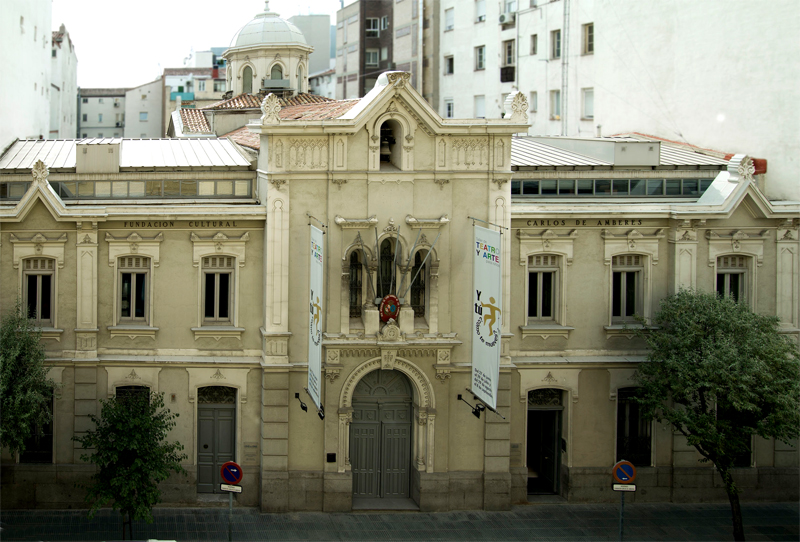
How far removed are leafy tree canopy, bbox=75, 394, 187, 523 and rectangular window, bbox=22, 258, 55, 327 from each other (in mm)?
3626

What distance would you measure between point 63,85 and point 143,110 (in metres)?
20.8

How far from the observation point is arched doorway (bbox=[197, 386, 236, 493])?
1161 inches

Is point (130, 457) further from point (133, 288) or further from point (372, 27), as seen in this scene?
point (372, 27)

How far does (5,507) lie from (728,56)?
2855 cm

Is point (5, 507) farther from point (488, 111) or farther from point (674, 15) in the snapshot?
point (488, 111)

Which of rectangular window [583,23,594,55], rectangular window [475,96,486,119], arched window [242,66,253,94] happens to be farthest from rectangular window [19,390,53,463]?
rectangular window [475,96,486,119]

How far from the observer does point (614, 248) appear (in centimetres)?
3019

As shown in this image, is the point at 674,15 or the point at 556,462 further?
the point at 674,15

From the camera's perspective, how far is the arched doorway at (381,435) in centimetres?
2958

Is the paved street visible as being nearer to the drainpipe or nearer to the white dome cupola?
the white dome cupola

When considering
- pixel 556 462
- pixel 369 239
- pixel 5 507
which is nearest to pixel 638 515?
pixel 556 462

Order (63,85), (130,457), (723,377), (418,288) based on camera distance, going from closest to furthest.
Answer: (130,457) → (723,377) → (418,288) → (63,85)

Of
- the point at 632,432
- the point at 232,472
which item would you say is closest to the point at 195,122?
the point at 632,432

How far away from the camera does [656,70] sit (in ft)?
133
